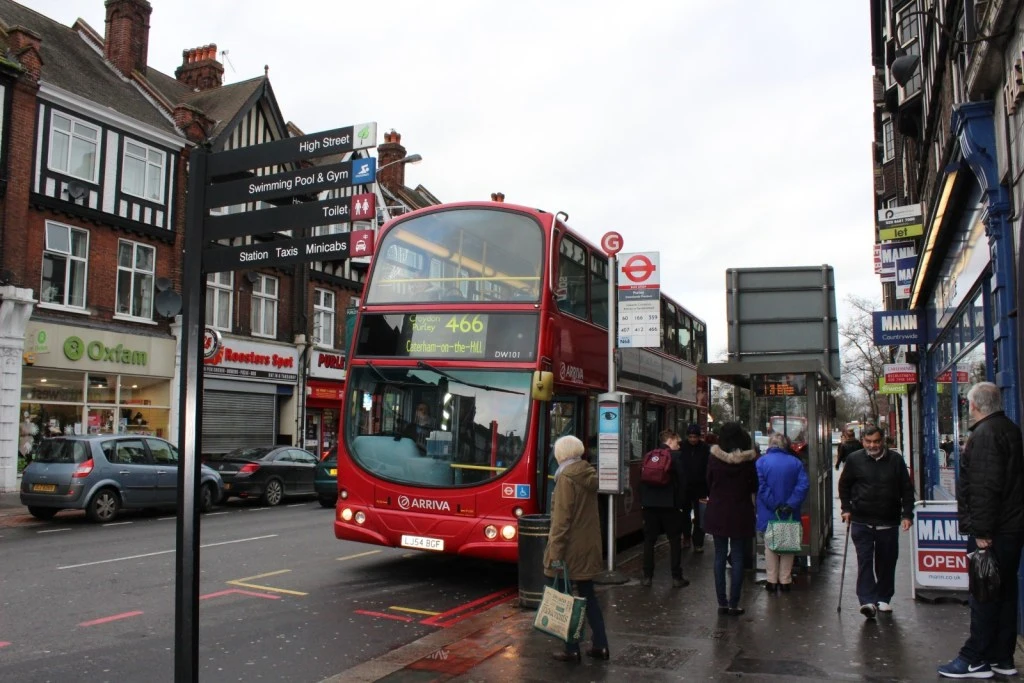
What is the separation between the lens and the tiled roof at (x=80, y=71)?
78.7 ft

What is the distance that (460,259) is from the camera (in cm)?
1045

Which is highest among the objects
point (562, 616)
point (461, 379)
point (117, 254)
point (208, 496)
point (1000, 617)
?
point (117, 254)

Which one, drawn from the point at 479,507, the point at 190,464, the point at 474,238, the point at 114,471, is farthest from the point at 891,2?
the point at 190,464

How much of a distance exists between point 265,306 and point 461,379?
2232 cm

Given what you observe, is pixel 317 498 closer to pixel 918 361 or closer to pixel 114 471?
pixel 114 471

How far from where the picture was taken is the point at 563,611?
6.39 metres

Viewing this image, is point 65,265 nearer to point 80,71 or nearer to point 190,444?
point 80,71

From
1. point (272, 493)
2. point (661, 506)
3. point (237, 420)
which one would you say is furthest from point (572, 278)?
point (237, 420)

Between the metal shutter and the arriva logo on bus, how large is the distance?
18.5 m

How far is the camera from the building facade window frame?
3041 centimetres

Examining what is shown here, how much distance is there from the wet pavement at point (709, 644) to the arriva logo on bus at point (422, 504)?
150 centimetres

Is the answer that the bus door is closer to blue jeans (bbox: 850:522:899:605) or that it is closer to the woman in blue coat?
the woman in blue coat

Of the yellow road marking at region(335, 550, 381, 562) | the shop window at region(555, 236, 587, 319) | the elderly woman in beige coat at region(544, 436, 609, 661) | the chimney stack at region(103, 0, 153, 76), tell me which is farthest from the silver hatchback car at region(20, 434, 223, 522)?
the chimney stack at region(103, 0, 153, 76)

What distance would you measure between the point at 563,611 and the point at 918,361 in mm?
19119
